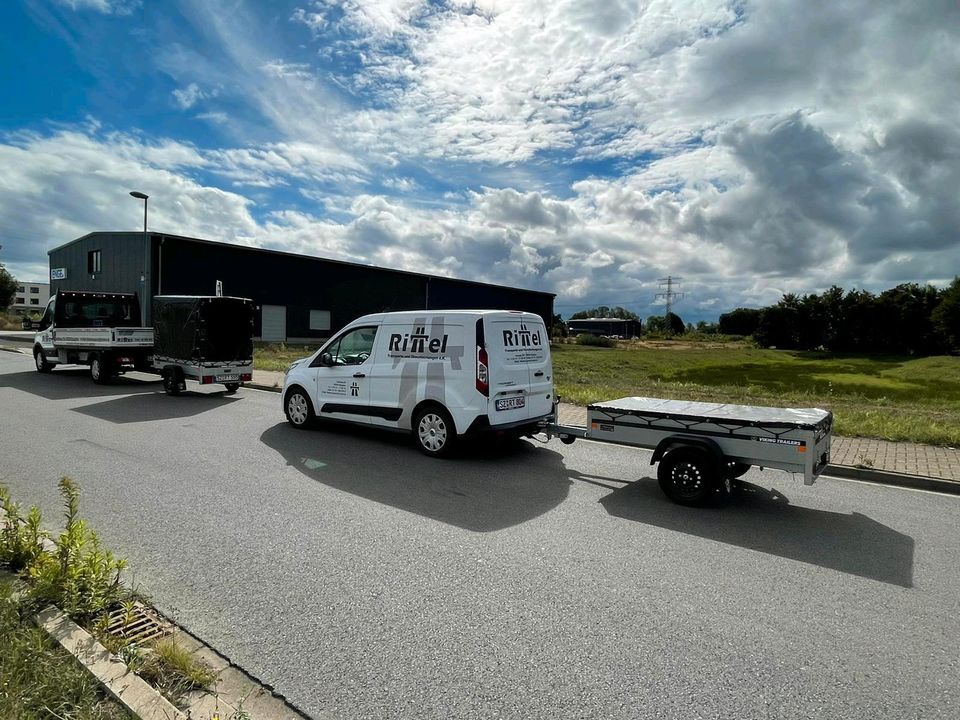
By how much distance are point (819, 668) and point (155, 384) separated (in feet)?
57.3

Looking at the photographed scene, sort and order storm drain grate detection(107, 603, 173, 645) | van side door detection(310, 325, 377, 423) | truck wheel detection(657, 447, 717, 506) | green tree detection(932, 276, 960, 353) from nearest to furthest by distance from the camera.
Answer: storm drain grate detection(107, 603, 173, 645) < truck wheel detection(657, 447, 717, 506) < van side door detection(310, 325, 377, 423) < green tree detection(932, 276, 960, 353)

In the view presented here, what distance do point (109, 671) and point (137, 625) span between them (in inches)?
25.1

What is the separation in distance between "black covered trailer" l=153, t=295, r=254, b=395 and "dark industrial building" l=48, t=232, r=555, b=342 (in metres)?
12.7

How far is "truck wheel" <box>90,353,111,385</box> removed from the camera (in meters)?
16.0

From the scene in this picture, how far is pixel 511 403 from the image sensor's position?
7.78 meters

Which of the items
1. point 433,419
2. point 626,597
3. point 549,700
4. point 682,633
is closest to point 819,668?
point 682,633

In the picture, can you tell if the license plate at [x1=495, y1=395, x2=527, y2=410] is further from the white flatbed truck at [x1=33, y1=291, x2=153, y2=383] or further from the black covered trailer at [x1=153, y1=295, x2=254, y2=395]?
the white flatbed truck at [x1=33, y1=291, x2=153, y2=383]

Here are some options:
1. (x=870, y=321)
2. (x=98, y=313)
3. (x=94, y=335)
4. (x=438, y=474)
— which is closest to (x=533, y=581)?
(x=438, y=474)

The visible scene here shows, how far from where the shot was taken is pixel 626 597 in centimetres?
394

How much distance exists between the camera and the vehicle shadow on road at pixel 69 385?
1419cm

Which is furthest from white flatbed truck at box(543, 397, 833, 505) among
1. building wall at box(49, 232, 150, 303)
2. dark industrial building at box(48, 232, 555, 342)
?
building wall at box(49, 232, 150, 303)

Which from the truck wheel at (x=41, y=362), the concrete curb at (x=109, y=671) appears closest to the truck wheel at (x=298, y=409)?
the concrete curb at (x=109, y=671)

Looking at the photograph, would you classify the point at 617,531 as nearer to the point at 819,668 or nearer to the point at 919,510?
the point at 819,668

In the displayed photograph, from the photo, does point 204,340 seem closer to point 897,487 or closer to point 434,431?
point 434,431
